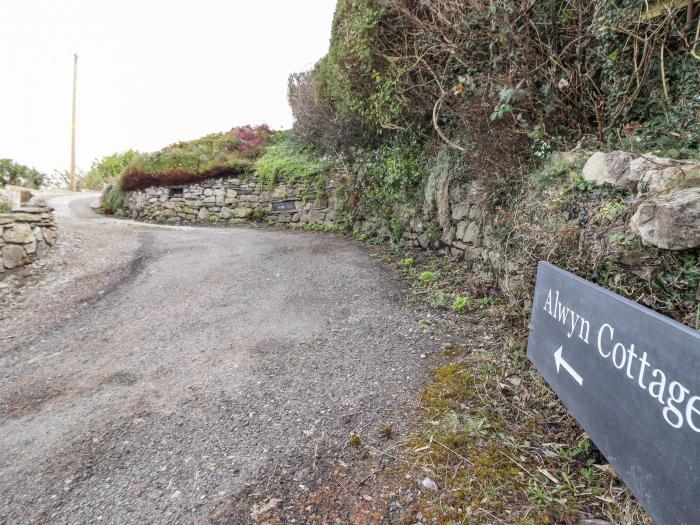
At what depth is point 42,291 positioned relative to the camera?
5.19 m

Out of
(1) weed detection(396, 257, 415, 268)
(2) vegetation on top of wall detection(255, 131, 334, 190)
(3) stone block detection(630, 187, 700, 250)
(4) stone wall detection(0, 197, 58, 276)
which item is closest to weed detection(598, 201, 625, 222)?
(3) stone block detection(630, 187, 700, 250)

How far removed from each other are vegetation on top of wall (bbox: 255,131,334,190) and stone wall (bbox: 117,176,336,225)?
0.22 metres

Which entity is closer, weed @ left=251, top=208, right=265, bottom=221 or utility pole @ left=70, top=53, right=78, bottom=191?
weed @ left=251, top=208, right=265, bottom=221

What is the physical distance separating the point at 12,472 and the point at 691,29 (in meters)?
5.91

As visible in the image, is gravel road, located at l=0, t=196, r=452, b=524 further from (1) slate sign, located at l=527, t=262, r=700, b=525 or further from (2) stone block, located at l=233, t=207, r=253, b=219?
(2) stone block, located at l=233, t=207, r=253, b=219

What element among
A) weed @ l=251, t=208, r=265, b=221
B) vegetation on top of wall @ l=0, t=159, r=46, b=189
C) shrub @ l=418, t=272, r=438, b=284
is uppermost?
vegetation on top of wall @ l=0, t=159, r=46, b=189

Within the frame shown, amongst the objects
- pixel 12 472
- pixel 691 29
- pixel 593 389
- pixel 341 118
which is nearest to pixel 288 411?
pixel 12 472

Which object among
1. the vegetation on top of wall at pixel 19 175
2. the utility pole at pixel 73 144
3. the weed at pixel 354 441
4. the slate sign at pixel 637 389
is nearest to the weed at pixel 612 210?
the slate sign at pixel 637 389

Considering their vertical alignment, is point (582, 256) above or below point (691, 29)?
below

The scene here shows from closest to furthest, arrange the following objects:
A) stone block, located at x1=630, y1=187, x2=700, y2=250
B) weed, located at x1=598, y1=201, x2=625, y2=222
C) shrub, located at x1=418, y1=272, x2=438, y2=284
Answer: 1. stone block, located at x1=630, y1=187, x2=700, y2=250
2. weed, located at x1=598, y1=201, x2=625, y2=222
3. shrub, located at x1=418, y1=272, x2=438, y2=284

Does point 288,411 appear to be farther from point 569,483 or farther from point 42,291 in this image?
point 42,291

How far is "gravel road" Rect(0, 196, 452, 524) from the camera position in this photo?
6.56 feet

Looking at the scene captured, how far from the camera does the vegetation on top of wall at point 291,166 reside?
30.6 feet

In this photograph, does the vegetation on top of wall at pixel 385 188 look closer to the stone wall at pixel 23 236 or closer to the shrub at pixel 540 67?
the shrub at pixel 540 67
